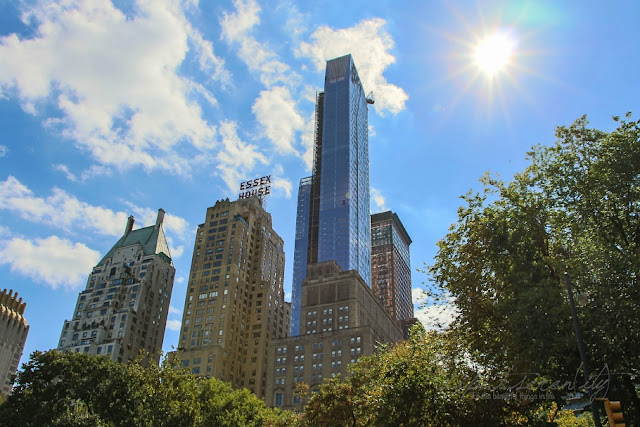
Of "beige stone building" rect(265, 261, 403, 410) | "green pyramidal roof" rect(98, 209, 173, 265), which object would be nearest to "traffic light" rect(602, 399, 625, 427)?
"beige stone building" rect(265, 261, 403, 410)

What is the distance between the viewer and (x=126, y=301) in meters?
123

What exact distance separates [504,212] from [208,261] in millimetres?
102460

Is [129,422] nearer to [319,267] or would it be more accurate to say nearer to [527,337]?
[527,337]

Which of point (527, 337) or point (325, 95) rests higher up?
point (325, 95)

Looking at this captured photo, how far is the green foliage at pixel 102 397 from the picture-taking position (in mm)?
39406

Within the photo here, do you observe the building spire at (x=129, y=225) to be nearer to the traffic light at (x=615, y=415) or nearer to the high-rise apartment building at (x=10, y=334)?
the high-rise apartment building at (x=10, y=334)

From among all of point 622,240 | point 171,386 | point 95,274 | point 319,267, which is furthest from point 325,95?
point 622,240

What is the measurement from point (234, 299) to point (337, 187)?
60.3 m

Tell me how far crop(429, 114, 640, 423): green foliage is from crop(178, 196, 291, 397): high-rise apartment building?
86.7 metres

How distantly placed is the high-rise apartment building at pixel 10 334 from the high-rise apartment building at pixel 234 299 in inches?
1499

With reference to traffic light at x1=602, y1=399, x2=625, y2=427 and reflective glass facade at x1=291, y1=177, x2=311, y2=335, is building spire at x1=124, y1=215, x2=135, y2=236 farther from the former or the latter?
traffic light at x1=602, y1=399, x2=625, y2=427

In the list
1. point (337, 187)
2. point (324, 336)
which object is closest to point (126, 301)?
point (324, 336)

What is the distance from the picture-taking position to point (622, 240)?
84.9 feet

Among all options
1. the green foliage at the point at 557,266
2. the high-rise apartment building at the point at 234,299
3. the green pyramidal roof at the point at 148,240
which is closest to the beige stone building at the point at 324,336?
the high-rise apartment building at the point at 234,299
